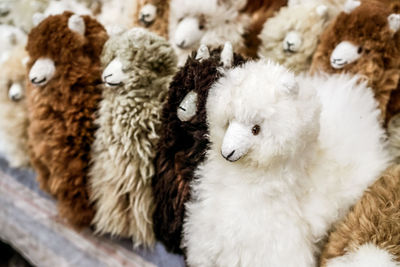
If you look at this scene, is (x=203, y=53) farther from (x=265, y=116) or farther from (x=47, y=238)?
(x=47, y=238)

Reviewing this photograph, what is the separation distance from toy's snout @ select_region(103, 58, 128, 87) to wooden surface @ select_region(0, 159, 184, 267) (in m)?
0.34

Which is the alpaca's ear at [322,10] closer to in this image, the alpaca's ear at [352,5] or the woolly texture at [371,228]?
the alpaca's ear at [352,5]

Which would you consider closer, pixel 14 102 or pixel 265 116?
pixel 265 116

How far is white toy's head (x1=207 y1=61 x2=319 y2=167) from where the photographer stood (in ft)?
1.47

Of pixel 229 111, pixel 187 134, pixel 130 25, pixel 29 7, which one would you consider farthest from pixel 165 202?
pixel 29 7

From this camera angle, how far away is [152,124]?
65cm

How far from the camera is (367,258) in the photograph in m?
0.45

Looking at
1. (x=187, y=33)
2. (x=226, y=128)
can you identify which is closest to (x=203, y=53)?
(x=226, y=128)

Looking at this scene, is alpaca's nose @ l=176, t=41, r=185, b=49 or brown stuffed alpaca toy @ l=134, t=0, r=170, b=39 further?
brown stuffed alpaca toy @ l=134, t=0, r=170, b=39

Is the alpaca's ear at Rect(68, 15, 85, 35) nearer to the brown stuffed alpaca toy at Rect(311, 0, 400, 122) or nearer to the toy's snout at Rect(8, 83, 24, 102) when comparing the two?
the toy's snout at Rect(8, 83, 24, 102)

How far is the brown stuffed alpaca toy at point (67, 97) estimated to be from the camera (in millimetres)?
688

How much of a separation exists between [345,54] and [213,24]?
33cm

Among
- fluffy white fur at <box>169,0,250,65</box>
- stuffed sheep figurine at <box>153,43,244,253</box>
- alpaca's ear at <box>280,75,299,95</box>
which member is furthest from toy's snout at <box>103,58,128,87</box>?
alpaca's ear at <box>280,75,299,95</box>

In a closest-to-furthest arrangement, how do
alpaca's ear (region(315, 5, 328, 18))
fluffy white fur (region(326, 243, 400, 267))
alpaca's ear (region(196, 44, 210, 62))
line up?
fluffy white fur (region(326, 243, 400, 267))
alpaca's ear (region(196, 44, 210, 62))
alpaca's ear (region(315, 5, 328, 18))
